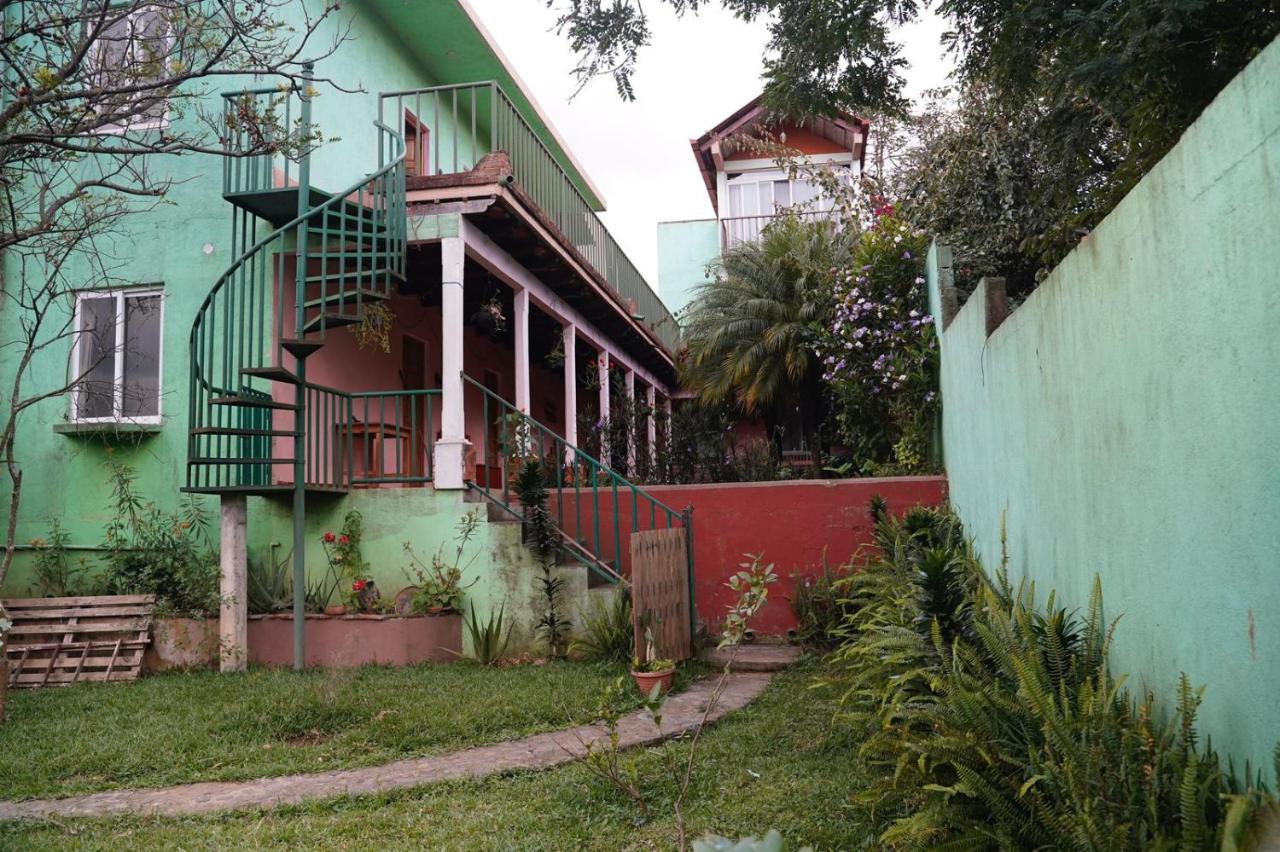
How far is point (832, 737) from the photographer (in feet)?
16.2

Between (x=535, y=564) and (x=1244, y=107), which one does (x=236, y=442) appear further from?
(x=1244, y=107)

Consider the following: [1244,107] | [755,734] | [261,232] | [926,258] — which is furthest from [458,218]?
[1244,107]

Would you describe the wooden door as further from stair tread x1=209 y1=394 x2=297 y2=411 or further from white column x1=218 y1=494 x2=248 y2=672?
stair tread x1=209 y1=394 x2=297 y2=411

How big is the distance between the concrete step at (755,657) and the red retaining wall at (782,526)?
20.4 inches

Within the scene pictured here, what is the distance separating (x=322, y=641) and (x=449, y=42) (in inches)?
321

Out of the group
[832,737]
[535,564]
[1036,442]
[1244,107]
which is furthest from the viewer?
[535,564]

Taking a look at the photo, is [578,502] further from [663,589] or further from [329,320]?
[329,320]

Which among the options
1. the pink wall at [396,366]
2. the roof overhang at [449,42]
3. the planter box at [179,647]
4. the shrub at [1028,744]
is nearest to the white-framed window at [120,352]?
the pink wall at [396,366]

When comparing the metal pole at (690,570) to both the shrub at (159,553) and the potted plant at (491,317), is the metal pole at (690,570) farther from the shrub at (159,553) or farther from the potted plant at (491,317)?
the shrub at (159,553)

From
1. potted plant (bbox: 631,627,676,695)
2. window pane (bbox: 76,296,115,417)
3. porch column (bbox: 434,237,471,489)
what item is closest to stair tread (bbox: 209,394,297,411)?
porch column (bbox: 434,237,471,489)

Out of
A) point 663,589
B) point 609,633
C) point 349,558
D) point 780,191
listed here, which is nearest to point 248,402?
point 349,558

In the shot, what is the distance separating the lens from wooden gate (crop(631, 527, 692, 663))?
6.64 m

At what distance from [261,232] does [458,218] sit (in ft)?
6.36

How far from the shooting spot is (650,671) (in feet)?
20.6
